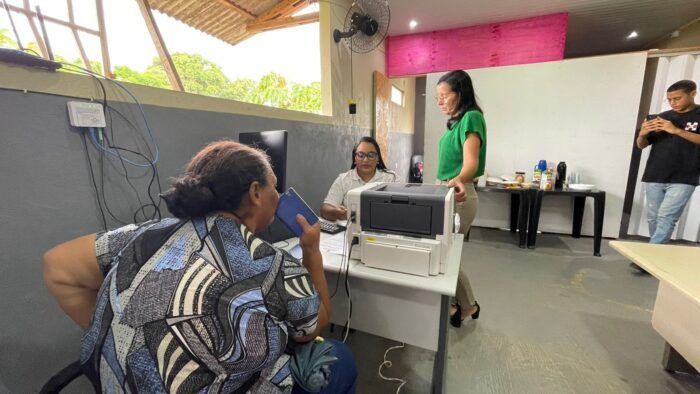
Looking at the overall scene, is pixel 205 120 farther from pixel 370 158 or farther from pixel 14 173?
pixel 370 158

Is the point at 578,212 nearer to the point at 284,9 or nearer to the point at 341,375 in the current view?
the point at 341,375

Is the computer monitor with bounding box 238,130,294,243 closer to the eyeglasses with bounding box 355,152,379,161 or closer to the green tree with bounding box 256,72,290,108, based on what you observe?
the eyeglasses with bounding box 355,152,379,161

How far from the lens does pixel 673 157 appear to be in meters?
2.51

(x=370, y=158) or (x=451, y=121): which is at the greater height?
(x=451, y=121)

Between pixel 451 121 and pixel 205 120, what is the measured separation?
4.57ft

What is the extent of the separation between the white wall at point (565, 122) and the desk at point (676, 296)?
2.43 metres

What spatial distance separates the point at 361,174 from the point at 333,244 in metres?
0.70

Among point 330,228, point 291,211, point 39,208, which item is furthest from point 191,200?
point 330,228

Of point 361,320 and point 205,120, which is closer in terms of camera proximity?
point 361,320

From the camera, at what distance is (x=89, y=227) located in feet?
3.59

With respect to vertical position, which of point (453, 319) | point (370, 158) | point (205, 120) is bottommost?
point (453, 319)

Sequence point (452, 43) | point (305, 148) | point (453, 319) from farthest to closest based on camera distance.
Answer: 1. point (452, 43)
2. point (305, 148)
3. point (453, 319)

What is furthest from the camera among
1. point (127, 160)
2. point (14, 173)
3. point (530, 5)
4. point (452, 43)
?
point (452, 43)

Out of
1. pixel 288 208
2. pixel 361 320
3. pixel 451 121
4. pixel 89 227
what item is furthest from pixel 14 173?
pixel 451 121
